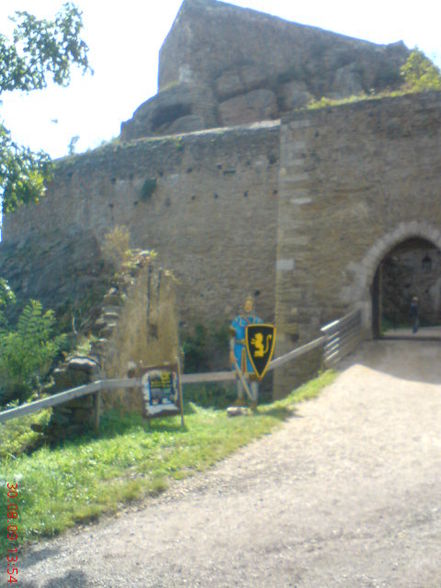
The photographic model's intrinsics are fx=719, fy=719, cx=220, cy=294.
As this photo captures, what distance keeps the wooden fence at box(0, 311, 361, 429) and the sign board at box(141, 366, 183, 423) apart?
5.2 inches

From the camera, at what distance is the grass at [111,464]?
197 inches

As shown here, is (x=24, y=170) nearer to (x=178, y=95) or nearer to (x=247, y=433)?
(x=247, y=433)

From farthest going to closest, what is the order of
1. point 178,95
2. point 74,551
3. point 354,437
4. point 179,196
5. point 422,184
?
point 178,95 → point 179,196 → point 422,184 → point 354,437 → point 74,551

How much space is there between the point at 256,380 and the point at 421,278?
47.2ft

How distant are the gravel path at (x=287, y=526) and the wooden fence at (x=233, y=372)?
1623 mm

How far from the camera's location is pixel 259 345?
8.35 metres

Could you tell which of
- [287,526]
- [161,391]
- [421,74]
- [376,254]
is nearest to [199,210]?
[421,74]

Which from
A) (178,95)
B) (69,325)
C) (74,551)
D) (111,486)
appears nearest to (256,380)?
(111,486)

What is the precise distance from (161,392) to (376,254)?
19.2ft

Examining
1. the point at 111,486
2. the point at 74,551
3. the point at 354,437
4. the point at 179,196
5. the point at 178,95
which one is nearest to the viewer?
the point at 74,551

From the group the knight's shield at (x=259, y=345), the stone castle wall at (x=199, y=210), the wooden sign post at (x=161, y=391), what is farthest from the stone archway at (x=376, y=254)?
the wooden sign post at (x=161, y=391)

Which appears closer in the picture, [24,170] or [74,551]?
[74,551]

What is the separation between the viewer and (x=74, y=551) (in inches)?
174

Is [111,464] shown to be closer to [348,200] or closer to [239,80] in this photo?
[348,200]
